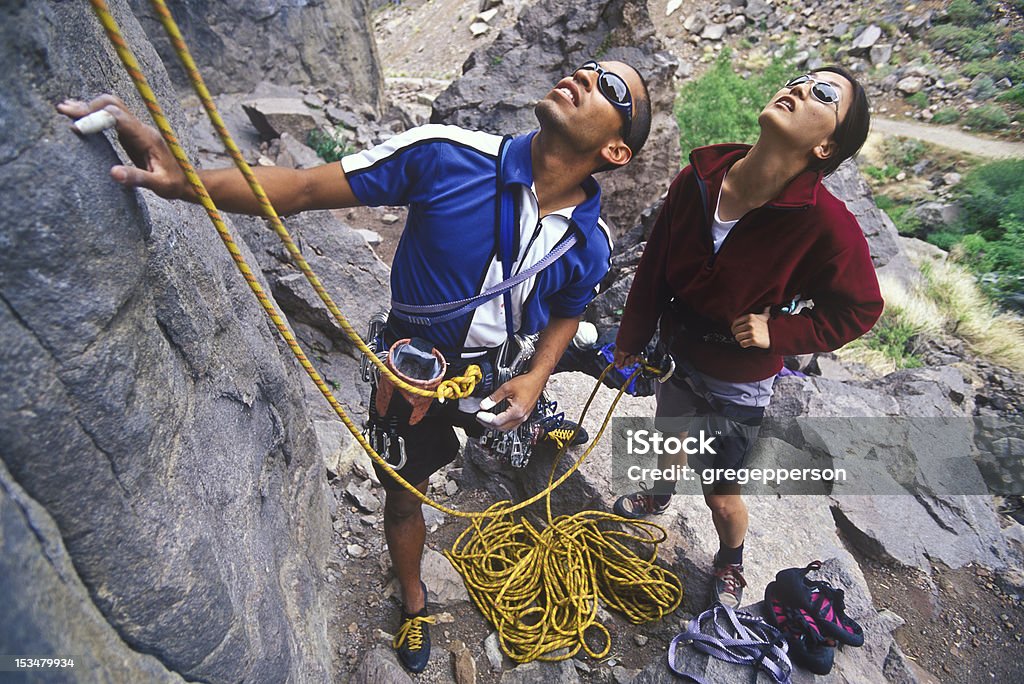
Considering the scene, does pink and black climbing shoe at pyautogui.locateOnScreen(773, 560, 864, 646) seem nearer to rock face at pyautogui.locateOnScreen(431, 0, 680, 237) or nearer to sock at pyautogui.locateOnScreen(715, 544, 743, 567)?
sock at pyautogui.locateOnScreen(715, 544, 743, 567)

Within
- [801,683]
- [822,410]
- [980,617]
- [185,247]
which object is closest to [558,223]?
[185,247]

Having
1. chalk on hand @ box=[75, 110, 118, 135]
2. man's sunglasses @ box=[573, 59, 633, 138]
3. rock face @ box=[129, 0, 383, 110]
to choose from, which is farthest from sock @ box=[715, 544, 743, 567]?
rock face @ box=[129, 0, 383, 110]

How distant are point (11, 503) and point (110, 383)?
0.91 ft

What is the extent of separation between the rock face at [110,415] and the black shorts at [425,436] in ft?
1.71

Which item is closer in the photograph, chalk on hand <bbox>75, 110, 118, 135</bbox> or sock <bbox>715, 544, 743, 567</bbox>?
chalk on hand <bbox>75, 110, 118, 135</bbox>

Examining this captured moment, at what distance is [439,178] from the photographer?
1842 mm

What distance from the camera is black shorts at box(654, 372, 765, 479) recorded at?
8.07 feet

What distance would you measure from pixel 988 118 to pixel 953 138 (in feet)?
2.17

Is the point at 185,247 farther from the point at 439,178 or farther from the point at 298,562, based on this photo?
the point at 298,562

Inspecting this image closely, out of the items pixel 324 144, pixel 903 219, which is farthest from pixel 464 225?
pixel 903 219

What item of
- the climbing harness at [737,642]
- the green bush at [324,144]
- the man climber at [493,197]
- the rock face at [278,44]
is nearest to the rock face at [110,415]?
the man climber at [493,197]

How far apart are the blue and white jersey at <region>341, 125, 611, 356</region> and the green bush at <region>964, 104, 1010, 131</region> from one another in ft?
45.3

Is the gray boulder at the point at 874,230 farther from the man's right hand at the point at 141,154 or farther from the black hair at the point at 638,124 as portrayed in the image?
the man's right hand at the point at 141,154

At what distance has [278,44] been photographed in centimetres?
956
